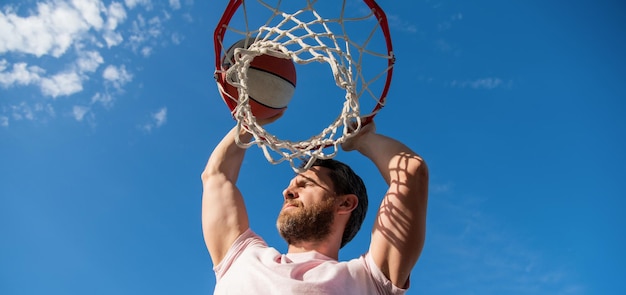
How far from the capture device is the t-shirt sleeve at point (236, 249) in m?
2.82

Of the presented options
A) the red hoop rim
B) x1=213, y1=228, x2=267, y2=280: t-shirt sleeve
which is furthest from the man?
the red hoop rim

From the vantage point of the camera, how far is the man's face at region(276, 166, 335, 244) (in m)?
2.92

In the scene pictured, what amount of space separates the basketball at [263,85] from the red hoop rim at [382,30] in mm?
92

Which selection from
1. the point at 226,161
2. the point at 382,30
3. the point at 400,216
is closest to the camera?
the point at 400,216

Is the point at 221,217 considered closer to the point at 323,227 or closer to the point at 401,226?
the point at 323,227

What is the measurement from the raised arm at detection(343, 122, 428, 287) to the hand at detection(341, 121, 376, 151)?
0.33 m

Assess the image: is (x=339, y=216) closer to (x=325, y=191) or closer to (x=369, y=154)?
(x=325, y=191)

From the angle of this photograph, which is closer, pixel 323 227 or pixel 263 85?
pixel 323 227

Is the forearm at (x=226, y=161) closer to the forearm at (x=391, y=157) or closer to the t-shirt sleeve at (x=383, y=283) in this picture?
the forearm at (x=391, y=157)

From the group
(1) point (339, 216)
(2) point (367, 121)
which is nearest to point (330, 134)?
(2) point (367, 121)

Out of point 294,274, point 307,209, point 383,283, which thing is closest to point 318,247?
point 307,209

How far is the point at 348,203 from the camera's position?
316cm

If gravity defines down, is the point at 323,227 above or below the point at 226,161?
below

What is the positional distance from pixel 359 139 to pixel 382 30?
85 cm
